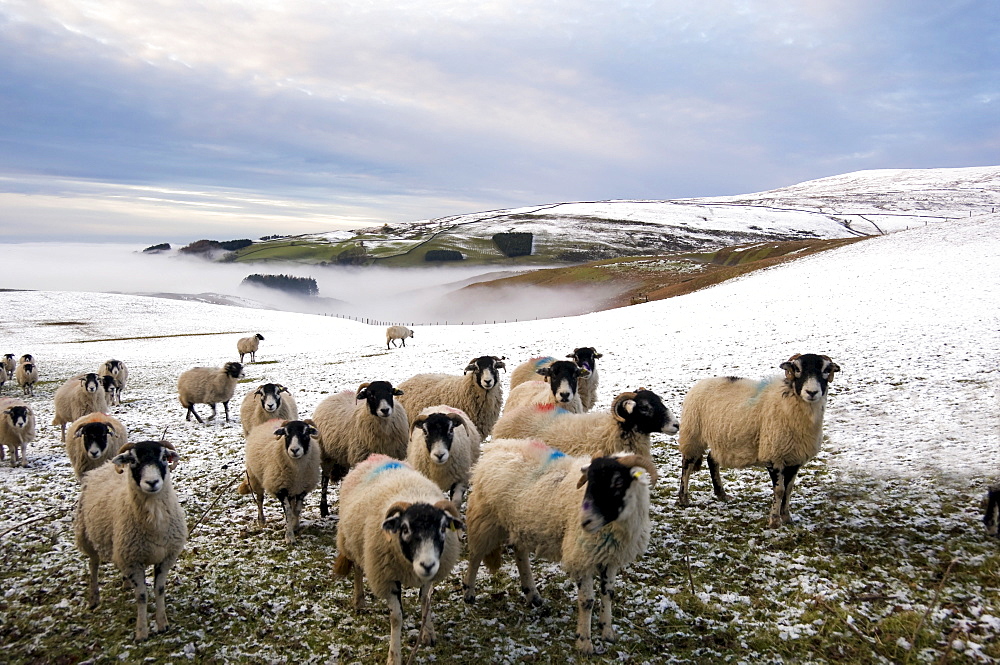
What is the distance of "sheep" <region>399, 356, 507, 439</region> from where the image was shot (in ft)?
40.4

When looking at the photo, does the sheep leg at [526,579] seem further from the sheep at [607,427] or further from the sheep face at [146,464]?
the sheep face at [146,464]

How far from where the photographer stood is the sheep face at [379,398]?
34.2ft

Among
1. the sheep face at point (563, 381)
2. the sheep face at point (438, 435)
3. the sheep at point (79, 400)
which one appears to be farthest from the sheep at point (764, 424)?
the sheep at point (79, 400)

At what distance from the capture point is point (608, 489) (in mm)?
6148

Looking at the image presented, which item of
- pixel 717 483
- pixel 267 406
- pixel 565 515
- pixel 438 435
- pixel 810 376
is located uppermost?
pixel 810 376

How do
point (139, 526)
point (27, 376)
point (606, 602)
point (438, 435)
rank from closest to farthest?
point (606, 602), point (139, 526), point (438, 435), point (27, 376)

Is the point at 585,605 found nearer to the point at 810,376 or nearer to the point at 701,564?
the point at 701,564

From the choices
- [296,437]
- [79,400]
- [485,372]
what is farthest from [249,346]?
[296,437]

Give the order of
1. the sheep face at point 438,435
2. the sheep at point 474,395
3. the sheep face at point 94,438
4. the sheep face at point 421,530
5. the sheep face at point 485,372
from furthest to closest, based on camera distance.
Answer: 1. the sheep at point 474,395
2. the sheep face at point 485,372
3. the sheep face at point 94,438
4. the sheep face at point 438,435
5. the sheep face at point 421,530

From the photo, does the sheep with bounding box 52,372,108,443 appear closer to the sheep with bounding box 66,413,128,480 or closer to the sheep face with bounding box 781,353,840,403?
the sheep with bounding box 66,413,128,480

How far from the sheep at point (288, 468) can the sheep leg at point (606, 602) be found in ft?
18.2

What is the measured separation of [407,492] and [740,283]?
144 feet

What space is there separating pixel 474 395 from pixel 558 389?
2.59 m

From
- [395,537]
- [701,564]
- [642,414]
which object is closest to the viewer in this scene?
[395,537]
